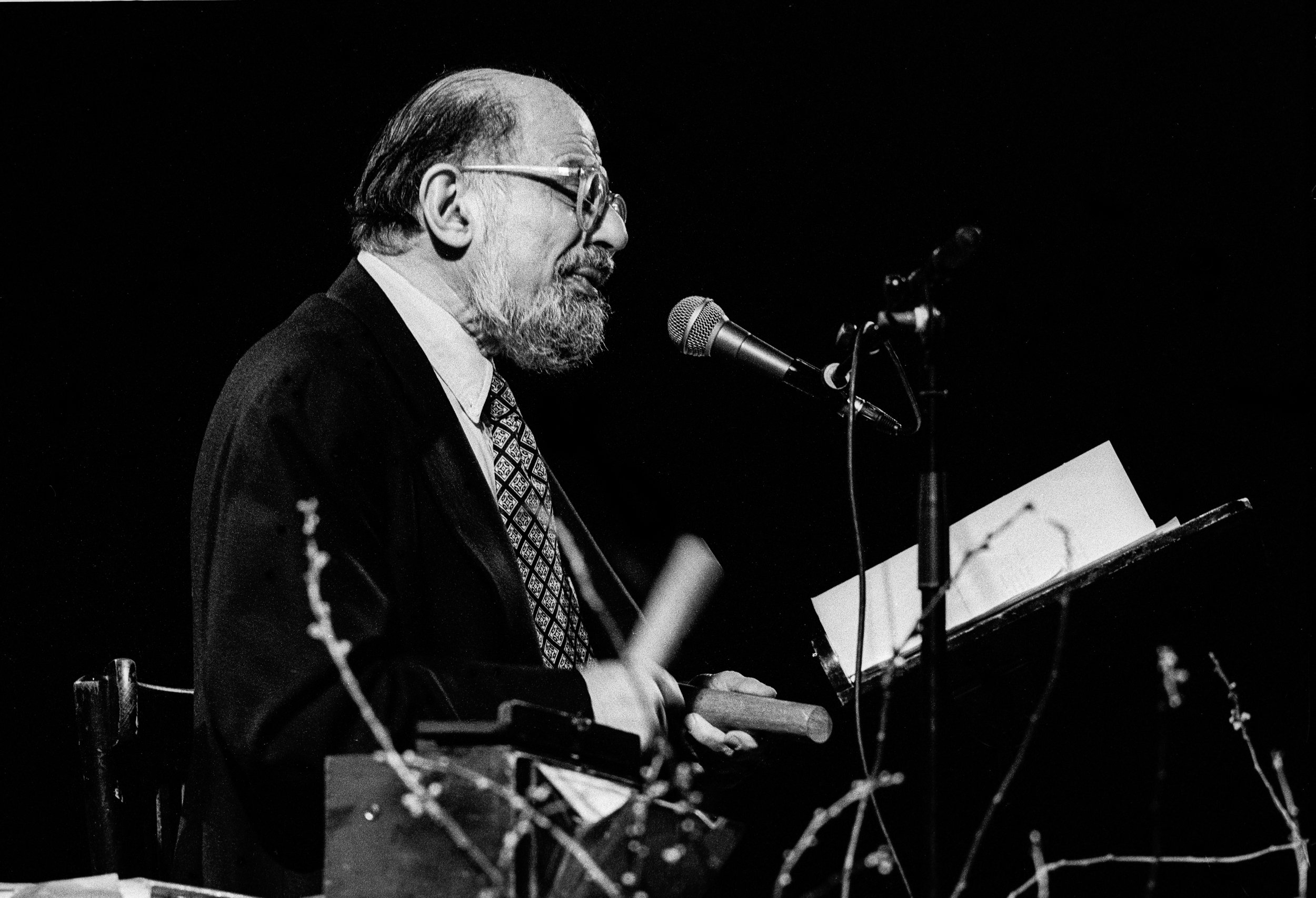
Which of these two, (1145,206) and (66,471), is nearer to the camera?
(66,471)

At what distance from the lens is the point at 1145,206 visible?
2.62m

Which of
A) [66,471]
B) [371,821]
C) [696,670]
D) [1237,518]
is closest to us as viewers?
[371,821]

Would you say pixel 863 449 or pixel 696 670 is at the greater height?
pixel 863 449

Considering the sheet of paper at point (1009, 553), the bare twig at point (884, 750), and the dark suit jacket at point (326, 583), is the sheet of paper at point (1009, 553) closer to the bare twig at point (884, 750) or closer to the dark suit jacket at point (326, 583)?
the bare twig at point (884, 750)

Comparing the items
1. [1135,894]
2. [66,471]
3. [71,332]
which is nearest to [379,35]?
[71,332]

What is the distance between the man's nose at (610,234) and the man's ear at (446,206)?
206 millimetres

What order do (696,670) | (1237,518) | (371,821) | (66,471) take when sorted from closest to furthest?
(371,821)
(1237,518)
(66,471)
(696,670)

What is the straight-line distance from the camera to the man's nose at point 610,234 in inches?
82.5

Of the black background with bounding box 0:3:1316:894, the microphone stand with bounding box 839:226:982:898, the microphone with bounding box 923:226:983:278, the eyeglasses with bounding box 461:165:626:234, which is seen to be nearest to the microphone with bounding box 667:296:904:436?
the microphone stand with bounding box 839:226:982:898

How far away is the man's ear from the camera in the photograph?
80.2 inches

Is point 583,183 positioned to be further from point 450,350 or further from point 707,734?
point 707,734

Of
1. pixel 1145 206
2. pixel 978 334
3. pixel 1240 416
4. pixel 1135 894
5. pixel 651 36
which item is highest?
pixel 651 36

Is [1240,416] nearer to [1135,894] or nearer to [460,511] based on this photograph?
[1135,894]

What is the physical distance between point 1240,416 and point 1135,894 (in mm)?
969
